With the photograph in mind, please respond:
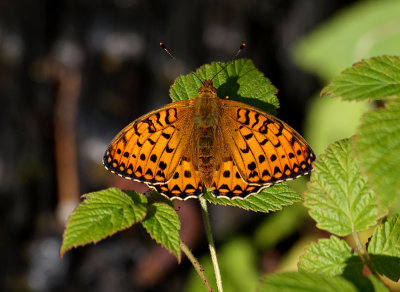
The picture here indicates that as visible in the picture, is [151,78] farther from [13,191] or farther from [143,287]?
[143,287]

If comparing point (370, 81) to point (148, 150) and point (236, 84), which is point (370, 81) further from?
point (148, 150)

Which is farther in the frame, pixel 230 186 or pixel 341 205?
pixel 230 186

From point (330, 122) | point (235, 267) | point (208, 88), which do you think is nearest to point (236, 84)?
point (208, 88)

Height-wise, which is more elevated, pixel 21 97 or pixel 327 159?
pixel 21 97

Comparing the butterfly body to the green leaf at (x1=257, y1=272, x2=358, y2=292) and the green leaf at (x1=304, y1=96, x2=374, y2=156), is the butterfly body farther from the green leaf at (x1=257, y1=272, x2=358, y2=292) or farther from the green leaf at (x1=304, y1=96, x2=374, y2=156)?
the green leaf at (x1=304, y1=96, x2=374, y2=156)

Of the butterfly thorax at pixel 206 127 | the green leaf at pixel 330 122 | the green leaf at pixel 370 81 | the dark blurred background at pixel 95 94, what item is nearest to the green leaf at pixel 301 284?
the green leaf at pixel 370 81

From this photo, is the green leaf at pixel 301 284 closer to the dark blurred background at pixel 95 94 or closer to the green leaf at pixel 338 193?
the green leaf at pixel 338 193

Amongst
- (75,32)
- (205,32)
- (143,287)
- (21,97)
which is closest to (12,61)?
(21,97)

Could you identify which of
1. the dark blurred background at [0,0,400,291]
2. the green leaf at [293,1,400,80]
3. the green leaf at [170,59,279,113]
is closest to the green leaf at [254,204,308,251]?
the dark blurred background at [0,0,400,291]
